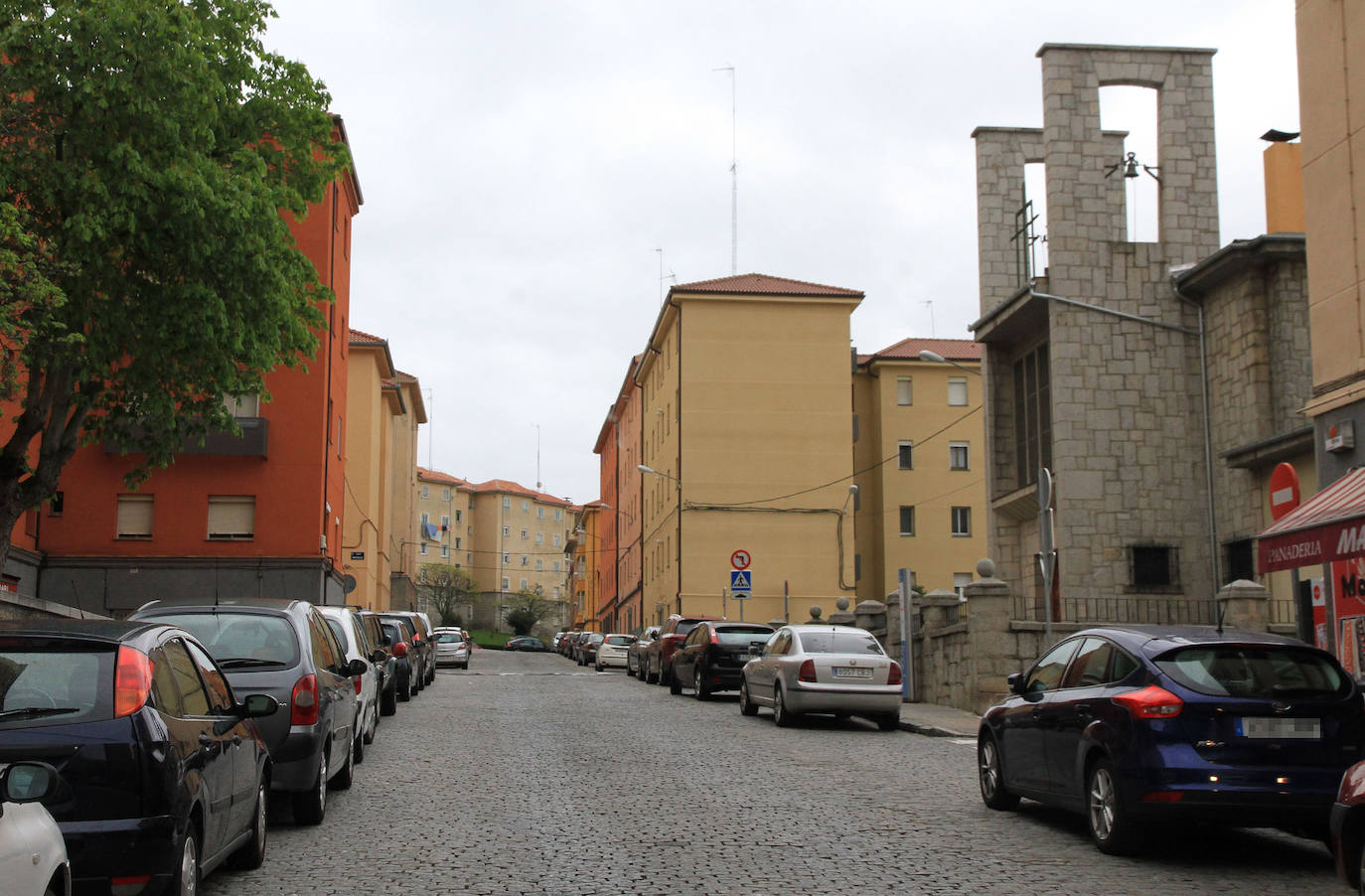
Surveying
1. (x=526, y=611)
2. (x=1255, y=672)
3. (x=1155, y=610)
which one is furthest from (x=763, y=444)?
(x=526, y=611)

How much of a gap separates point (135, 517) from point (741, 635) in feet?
68.4

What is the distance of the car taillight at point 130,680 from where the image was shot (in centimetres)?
601

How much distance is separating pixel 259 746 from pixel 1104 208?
79.9 ft

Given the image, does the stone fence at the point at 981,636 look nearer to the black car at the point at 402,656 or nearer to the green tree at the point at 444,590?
the black car at the point at 402,656

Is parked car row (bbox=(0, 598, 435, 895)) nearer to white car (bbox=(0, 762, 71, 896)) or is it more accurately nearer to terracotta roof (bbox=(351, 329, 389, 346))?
white car (bbox=(0, 762, 71, 896))

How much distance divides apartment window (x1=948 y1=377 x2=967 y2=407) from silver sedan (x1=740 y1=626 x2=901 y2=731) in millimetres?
46002

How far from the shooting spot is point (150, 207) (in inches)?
754

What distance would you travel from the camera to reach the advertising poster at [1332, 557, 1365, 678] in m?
14.3

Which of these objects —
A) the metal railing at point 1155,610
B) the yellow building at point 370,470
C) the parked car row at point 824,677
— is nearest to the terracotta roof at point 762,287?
the yellow building at point 370,470

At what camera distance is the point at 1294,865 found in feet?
28.7

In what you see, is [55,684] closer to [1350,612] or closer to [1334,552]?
[1334,552]

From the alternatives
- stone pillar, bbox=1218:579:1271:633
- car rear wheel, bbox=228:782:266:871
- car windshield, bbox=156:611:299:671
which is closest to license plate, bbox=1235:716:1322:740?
car rear wheel, bbox=228:782:266:871

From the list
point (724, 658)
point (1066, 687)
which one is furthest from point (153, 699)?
point (724, 658)

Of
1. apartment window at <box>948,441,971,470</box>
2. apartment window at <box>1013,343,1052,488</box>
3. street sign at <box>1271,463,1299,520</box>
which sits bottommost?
street sign at <box>1271,463,1299,520</box>
